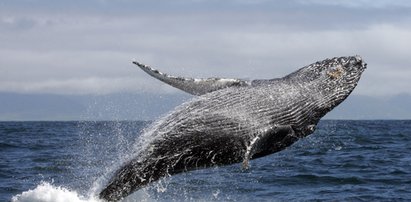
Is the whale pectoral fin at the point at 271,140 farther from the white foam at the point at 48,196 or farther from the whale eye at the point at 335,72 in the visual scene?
the white foam at the point at 48,196

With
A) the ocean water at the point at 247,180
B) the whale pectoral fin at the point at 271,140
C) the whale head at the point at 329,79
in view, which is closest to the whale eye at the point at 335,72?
the whale head at the point at 329,79

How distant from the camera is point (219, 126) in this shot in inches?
472

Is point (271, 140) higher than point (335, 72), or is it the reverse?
point (335, 72)

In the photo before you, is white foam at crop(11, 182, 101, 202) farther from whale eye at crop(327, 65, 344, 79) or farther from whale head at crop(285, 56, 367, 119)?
whale eye at crop(327, 65, 344, 79)

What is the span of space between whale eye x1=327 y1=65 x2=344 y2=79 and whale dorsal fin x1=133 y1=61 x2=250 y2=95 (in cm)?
157

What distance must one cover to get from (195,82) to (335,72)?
2.62 m

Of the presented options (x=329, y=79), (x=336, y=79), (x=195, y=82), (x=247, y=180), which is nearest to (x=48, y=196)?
(x=195, y=82)

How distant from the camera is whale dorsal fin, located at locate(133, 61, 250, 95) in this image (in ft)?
40.0

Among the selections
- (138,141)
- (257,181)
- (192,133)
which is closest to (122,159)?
(138,141)

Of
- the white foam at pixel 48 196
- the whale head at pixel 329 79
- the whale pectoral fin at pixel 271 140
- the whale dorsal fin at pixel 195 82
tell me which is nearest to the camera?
the whale pectoral fin at pixel 271 140

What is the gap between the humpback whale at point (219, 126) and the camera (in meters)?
12.0

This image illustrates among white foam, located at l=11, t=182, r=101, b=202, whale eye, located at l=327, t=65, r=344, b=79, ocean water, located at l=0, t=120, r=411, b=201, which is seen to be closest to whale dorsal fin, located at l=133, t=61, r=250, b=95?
ocean water, located at l=0, t=120, r=411, b=201

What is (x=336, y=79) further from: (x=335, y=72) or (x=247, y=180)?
(x=247, y=180)

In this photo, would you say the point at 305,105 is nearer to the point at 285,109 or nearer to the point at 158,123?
the point at 285,109
